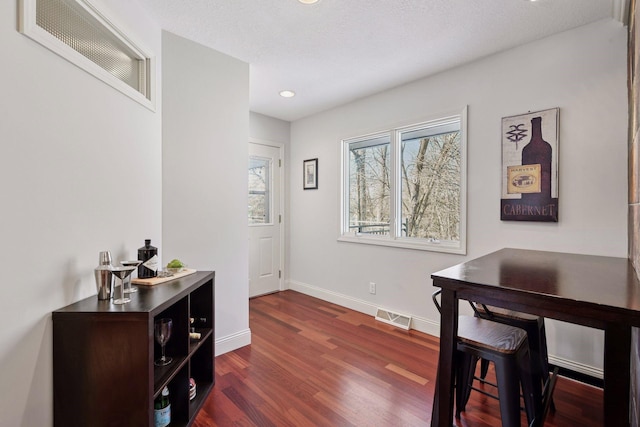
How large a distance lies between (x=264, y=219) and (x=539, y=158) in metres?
3.11

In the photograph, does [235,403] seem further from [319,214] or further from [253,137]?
[253,137]

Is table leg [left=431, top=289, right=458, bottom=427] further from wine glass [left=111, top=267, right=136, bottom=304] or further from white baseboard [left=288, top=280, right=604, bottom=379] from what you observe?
white baseboard [left=288, top=280, right=604, bottom=379]

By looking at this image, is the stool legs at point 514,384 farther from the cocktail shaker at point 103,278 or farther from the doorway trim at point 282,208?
the doorway trim at point 282,208

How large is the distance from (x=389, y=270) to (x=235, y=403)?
1920 mm

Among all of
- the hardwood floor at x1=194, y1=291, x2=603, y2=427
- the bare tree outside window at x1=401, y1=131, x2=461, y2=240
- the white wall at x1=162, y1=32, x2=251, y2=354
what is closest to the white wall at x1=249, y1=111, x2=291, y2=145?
the white wall at x1=162, y1=32, x2=251, y2=354

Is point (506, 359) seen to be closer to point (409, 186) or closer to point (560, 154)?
point (560, 154)

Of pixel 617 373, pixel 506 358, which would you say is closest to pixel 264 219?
pixel 506 358

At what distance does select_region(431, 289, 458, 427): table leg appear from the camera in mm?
1208

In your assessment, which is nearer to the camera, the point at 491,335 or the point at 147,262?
the point at 491,335

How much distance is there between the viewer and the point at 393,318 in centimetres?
314

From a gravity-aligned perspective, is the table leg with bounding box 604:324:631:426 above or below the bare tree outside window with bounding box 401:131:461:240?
below

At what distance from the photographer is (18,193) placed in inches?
44.9

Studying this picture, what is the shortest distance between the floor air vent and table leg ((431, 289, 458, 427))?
1.83 meters

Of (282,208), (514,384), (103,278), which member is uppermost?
(282,208)
